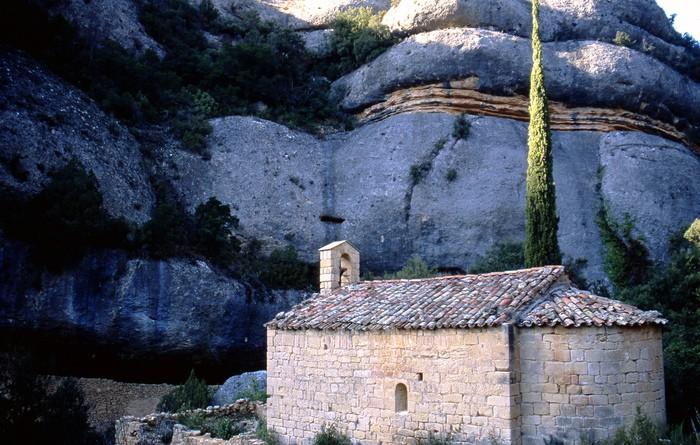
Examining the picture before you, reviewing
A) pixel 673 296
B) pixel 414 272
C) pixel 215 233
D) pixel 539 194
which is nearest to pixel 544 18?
pixel 539 194

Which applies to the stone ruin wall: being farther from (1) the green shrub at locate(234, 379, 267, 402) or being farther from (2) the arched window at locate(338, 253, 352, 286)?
(1) the green shrub at locate(234, 379, 267, 402)

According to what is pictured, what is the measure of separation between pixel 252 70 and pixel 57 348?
22.9 meters

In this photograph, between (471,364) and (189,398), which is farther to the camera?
(189,398)

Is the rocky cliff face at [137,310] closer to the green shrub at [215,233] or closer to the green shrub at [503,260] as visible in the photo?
the green shrub at [215,233]

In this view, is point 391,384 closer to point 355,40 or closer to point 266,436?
point 266,436

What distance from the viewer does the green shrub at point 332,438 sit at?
15320mm

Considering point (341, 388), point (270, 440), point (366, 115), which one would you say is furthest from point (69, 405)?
point (366, 115)

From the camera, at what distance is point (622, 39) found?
3997 centimetres

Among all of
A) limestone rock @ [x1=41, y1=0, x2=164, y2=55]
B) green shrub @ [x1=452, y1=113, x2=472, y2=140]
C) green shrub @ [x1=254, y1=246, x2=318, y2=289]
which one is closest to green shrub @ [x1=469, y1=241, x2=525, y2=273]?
green shrub @ [x1=254, y1=246, x2=318, y2=289]

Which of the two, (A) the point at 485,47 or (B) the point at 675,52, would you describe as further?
(B) the point at 675,52

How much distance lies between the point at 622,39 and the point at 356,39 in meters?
15.4

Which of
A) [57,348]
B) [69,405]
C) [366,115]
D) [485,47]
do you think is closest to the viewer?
[69,405]

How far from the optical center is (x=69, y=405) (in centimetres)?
2080

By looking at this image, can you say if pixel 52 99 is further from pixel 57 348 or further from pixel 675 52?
pixel 675 52
